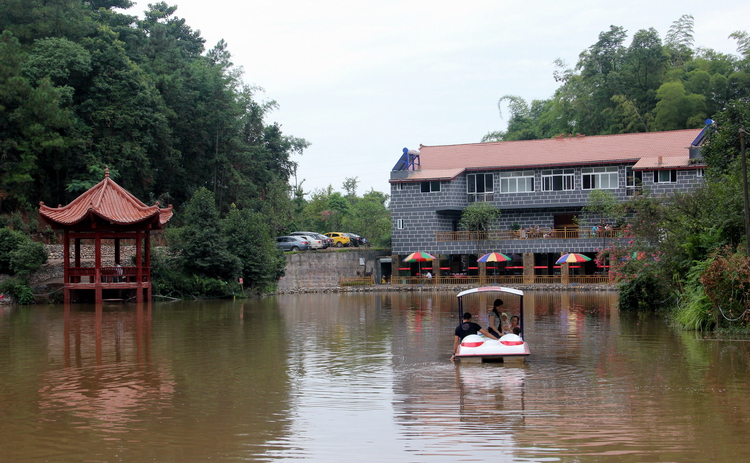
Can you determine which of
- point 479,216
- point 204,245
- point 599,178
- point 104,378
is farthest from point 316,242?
point 104,378

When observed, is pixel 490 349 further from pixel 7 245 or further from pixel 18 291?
pixel 7 245

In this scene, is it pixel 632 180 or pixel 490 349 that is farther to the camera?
pixel 632 180

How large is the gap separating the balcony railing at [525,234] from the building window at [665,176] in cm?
431

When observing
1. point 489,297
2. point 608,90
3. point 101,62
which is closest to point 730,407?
point 489,297

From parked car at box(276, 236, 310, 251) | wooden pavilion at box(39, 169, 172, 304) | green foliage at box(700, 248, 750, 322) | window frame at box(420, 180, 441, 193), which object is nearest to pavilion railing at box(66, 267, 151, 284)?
wooden pavilion at box(39, 169, 172, 304)

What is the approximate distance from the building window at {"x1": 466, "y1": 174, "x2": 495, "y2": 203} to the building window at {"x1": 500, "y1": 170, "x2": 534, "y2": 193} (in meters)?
0.75

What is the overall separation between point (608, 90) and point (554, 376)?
54824 millimetres

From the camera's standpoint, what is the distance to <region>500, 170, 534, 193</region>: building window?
171 feet

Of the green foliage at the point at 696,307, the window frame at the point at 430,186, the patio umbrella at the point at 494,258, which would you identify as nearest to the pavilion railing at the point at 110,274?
the patio umbrella at the point at 494,258

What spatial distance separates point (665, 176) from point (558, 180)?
6.70m

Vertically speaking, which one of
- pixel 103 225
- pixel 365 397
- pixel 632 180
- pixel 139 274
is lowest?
pixel 365 397

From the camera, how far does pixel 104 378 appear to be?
14281 millimetres

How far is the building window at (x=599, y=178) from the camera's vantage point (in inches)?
1978

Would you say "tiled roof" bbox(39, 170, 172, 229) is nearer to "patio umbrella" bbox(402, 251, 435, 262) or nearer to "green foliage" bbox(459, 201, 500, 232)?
"patio umbrella" bbox(402, 251, 435, 262)
